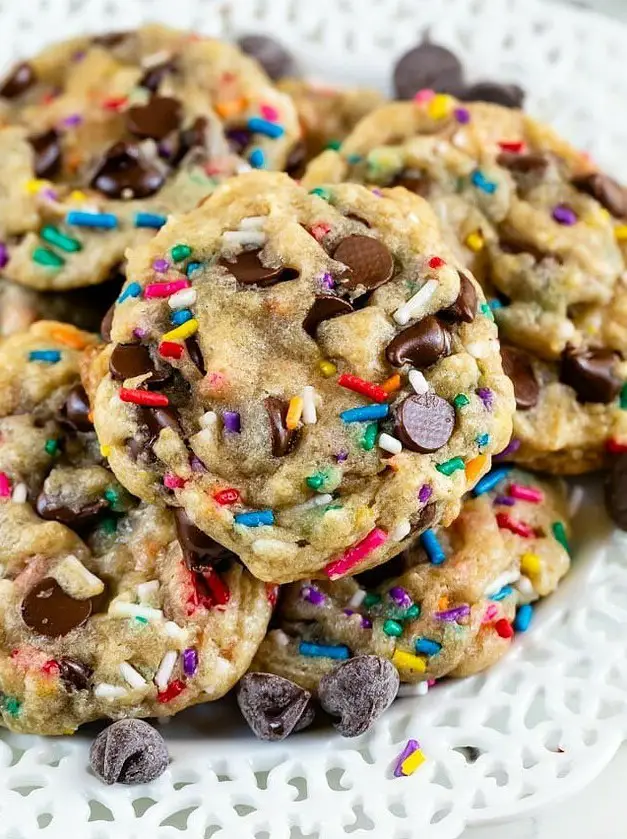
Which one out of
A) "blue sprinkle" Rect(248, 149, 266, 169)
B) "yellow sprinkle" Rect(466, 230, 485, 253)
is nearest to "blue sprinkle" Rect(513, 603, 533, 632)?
"yellow sprinkle" Rect(466, 230, 485, 253)

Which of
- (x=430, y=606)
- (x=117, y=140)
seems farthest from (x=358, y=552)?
(x=117, y=140)

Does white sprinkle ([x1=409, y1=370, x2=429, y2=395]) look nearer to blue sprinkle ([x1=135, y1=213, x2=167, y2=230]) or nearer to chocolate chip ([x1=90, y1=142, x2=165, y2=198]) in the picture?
blue sprinkle ([x1=135, y1=213, x2=167, y2=230])

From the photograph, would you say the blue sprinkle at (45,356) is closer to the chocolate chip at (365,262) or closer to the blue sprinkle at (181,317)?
the blue sprinkle at (181,317)

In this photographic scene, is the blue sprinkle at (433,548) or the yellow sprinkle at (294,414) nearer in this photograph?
the yellow sprinkle at (294,414)

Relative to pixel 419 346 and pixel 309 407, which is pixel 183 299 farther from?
pixel 419 346

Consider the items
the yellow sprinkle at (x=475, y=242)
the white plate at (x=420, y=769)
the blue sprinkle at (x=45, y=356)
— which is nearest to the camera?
the white plate at (x=420, y=769)

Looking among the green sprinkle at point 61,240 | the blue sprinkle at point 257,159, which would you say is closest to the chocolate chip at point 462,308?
the blue sprinkle at point 257,159

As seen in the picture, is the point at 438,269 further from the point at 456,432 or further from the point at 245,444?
the point at 245,444
